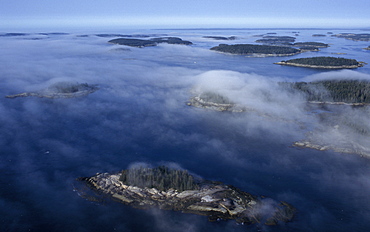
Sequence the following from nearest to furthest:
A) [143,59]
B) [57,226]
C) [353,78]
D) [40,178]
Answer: [57,226], [40,178], [353,78], [143,59]

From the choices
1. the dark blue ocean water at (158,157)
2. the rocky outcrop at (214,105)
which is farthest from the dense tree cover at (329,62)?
the rocky outcrop at (214,105)

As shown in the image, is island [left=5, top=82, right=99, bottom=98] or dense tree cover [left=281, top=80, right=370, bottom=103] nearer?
dense tree cover [left=281, top=80, right=370, bottom=103]

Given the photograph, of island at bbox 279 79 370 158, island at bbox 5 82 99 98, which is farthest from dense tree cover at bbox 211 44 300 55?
island at bbox 5 82 99 98

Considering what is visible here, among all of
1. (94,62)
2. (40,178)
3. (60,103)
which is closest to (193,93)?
(60,103)

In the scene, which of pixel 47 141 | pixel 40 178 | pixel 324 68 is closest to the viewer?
pixel 40 178

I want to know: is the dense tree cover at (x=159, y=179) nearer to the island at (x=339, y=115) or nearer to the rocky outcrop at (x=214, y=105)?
the island at (x=339, y=115)

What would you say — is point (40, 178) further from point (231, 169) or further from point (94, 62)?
point (94, 62)

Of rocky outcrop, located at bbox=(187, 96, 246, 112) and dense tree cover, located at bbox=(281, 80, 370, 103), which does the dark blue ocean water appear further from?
dense tree cover, located at bbox=(281, 80, 370, 103)

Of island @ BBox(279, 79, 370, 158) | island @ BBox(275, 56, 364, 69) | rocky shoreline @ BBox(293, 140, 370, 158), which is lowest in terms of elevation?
rocky shoreline @ BBox(293, 140, 370, 158)

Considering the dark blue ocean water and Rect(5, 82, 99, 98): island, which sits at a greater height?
Rect(5, 82, 99, 98): island
